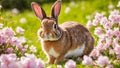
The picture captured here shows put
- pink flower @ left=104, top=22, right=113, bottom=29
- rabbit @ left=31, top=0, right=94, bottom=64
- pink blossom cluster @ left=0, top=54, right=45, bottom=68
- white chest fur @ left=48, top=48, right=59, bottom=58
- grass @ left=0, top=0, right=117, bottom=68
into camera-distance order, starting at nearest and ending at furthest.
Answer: pink blossom cluster @ left=0, top=54, right=45, bottom=68, rabbit @ left=31, top=0, right=94, bottom=64, white chest fur @ left=48, top=48, right=59, bottom=58, pink flower @ left=104, top=22, right=113, bottom=29, grass @ left=0, top=0, right=117, bottom=68

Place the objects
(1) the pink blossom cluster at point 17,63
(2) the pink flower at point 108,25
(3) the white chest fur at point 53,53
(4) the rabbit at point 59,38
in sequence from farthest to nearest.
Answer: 1. (2) the pink flower at point 108,25
2. (3) the white chest fur at point 53,53
3. (4) the rabbit at point 59,38
4. (1) the pink blossom cluster at point 17,63

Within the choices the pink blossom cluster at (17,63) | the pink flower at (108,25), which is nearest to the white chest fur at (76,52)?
the pink flower at (108,25)

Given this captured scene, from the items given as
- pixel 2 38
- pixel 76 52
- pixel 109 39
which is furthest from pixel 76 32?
pixel 2 38

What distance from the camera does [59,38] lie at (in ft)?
24.3

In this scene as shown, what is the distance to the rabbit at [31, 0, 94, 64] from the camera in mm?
7246

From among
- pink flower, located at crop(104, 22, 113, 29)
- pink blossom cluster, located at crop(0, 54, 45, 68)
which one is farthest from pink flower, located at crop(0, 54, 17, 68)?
pink flower, located at crop(104, 22, 113, 29)

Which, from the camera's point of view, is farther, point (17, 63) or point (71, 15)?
point (71, 15)

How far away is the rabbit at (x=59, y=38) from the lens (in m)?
7.25

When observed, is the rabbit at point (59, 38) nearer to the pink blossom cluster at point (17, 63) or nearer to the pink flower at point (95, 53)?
the pink flower at point (95, 53)

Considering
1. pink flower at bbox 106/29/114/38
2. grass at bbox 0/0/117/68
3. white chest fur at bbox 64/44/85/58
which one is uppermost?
grass at bbox 0/0/117/68

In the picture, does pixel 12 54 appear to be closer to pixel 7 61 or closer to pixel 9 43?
pixel 7 61

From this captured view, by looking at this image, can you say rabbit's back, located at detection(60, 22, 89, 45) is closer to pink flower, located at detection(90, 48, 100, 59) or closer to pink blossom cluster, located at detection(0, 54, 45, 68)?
pink flower, located at detection(90, 48, 100, 59)

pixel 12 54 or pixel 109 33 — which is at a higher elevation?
pixel 109 33

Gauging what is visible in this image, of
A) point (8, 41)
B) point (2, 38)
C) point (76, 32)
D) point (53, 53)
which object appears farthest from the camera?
point (76, 32)
